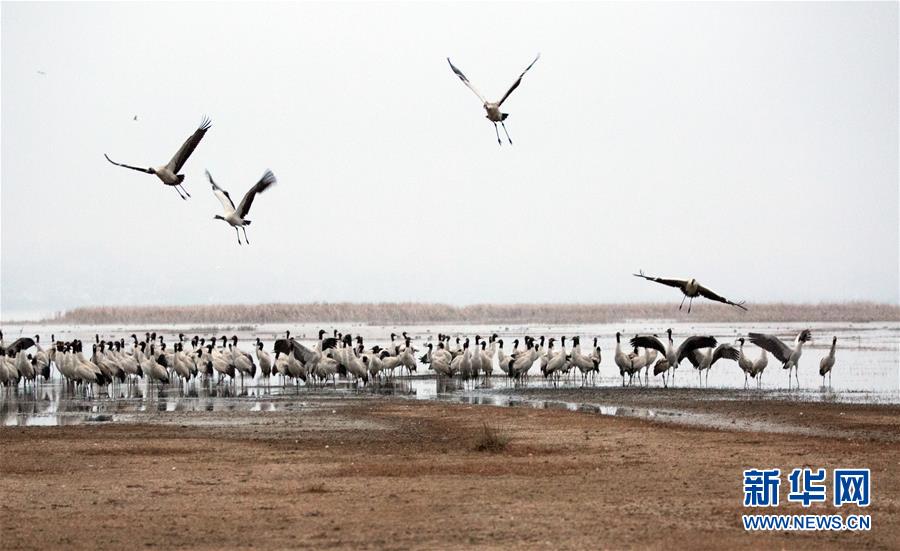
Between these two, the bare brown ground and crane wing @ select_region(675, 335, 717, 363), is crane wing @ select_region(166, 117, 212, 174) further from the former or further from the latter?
crane wing @ select_region(675, 335, 717, 363)

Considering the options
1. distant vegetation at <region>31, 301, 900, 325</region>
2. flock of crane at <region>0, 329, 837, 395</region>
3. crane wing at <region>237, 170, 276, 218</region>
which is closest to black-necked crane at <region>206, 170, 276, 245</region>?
crane wing at <region>237, 170, 276, 218</region>

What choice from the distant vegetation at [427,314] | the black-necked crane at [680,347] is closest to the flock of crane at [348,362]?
the black-necked crane at [680,347]

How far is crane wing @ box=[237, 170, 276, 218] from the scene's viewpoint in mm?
17203

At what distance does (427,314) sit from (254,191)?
60.9m

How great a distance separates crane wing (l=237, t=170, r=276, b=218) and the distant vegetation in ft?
176

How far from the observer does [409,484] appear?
472 inches

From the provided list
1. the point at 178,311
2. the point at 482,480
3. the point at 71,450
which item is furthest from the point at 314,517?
the point at 178,311

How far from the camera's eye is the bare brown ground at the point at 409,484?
380 inches

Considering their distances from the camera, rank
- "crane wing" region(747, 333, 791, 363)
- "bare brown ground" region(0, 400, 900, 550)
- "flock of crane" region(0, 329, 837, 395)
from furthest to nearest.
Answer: "flock of crane" region(0, 329, 837, 395)
"crane wing" region(747, 333, 791, 363)
"bare brown ground" region(0, 400, 900, 550)

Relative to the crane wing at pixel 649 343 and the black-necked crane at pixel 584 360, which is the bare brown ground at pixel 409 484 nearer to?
the crane wing at pixel 649 343

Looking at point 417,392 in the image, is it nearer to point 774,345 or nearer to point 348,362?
point 348,362

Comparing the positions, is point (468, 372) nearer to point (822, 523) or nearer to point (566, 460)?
point (566, 460)

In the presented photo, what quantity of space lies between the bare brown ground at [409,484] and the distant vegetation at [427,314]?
54679 millimetres

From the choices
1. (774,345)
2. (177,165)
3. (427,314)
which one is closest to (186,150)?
(177,165)
